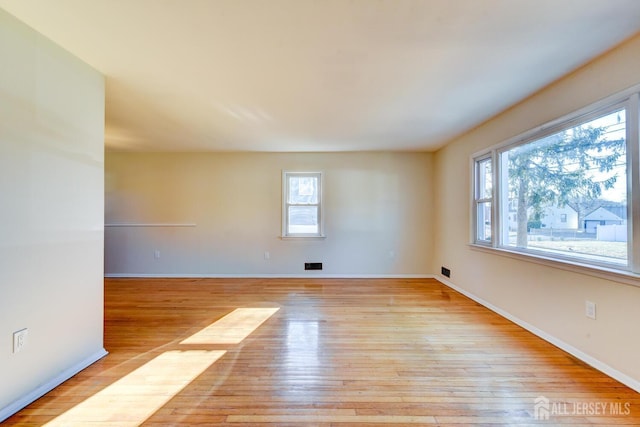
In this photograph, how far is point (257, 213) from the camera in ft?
15.9

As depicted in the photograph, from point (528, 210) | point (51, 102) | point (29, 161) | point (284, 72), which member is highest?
point (284, 72)

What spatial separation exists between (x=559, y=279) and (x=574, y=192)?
756mm

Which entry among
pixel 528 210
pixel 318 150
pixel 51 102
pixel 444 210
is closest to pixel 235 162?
pixel 318 150

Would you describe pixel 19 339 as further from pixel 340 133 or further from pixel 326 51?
pixel 340 133

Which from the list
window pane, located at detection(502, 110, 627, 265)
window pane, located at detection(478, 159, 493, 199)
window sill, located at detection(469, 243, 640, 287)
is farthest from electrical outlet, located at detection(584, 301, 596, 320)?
window pane, located at detection(478, 159, 493, 199)

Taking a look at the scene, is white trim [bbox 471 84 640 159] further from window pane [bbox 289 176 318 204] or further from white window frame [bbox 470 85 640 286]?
window pane [bbox 289 176 318 204]

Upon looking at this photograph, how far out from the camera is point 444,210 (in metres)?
4.47

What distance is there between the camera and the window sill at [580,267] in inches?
68.7

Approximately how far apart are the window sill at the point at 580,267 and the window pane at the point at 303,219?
286 centimetres

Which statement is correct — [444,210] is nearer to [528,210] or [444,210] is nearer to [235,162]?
[528,210]

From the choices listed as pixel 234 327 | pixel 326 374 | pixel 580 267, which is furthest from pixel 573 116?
pixel 234 327

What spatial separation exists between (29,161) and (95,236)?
669 mm

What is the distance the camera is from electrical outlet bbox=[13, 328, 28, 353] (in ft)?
5.04

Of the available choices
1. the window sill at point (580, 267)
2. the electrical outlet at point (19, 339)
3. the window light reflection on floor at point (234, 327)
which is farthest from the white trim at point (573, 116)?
the electrical outlet at point (19, 339)
